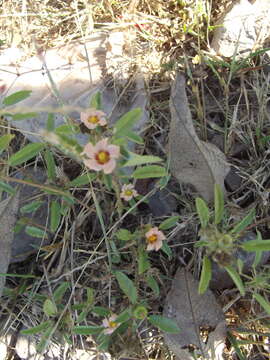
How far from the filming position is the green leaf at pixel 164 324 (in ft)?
5.52

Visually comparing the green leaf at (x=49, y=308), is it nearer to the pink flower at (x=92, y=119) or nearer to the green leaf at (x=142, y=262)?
the green leaf at (x=142, y=262)

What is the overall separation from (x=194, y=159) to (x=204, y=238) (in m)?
0.47

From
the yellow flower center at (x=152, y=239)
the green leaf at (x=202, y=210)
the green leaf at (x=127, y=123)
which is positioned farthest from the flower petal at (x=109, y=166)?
the yellow flower center at (x=152, y=239)

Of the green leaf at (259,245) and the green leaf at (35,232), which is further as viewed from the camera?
the green leaf at (35,232)

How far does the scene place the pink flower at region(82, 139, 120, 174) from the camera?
4.24ft

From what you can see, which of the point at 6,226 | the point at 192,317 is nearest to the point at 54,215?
the point at 6,226

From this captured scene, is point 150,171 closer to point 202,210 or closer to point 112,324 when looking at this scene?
point 202,210

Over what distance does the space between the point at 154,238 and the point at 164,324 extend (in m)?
0.34

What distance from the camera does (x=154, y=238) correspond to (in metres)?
1.71

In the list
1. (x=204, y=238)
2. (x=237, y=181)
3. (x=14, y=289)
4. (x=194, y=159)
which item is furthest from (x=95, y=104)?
(x=14, y=289)

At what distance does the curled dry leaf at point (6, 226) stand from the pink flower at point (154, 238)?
597 millimetres

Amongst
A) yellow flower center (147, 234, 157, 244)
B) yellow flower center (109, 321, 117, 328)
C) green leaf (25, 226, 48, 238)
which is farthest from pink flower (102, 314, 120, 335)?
green leaf (25, 226, 48, 238)

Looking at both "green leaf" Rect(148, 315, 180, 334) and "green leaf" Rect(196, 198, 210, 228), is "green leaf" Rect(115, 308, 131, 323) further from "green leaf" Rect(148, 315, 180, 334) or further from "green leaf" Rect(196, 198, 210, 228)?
"green leaf" Rect(196, 198, 210, 228)

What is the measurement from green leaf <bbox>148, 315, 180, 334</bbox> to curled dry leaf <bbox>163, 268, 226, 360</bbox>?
4.7 inches
